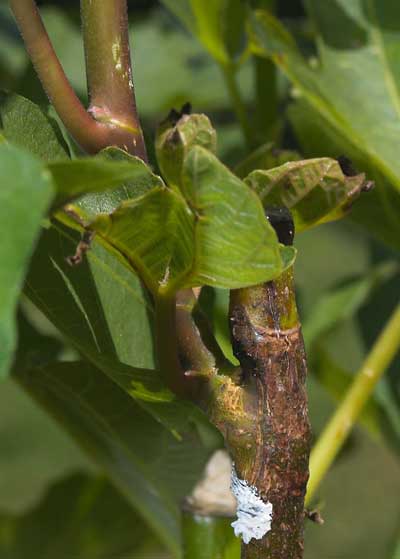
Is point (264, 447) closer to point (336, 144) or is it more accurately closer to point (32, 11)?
point (32, 11)

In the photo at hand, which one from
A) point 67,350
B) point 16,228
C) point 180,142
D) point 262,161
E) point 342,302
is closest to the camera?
point 16,228

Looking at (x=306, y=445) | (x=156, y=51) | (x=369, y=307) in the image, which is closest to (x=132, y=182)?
(x=306, y=445)

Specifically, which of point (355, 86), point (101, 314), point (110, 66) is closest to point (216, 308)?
point (101, 314)

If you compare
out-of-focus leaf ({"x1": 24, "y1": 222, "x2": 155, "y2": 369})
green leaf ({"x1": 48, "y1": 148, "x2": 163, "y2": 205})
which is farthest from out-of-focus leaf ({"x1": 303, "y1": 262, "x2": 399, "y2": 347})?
green leaf ({"x1": 48, "y1": 148, "x2": 163, "y2": 205})

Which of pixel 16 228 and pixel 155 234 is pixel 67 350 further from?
pixel 16 228

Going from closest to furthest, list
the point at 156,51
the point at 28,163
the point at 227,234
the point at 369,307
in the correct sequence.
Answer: the point at 28,163
the point at 227,234
the point at 369,307
the point at 156,51

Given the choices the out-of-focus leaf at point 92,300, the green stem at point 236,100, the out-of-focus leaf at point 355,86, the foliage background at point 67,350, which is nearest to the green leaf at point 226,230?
the out-of-focus leaf at point 92,300

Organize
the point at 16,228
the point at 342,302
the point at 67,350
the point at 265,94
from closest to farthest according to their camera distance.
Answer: the point at 16,228 → the point at 67,350 → the point at 265,94 → the point at 342,302
